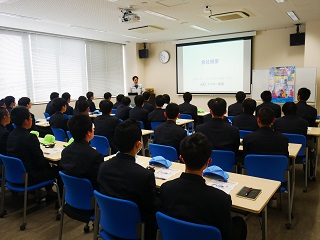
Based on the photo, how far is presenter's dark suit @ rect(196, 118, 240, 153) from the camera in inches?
126

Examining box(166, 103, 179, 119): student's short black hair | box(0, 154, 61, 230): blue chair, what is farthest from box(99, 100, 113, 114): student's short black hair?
box(0, 154, 61, 230): blue chair

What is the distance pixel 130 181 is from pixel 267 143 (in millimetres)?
1757

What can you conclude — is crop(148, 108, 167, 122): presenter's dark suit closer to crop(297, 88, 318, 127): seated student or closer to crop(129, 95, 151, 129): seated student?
crop(129, 95, 151, 129): seated student

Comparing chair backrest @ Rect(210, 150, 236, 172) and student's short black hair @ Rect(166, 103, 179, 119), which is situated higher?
student's short black hair @ Rect(166, 103, 179, 119)

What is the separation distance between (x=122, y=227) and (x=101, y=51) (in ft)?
29.4

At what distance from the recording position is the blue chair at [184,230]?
4.64 ft

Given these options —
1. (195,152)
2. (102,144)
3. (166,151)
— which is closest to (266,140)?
(166,151)

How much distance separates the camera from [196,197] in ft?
5.00

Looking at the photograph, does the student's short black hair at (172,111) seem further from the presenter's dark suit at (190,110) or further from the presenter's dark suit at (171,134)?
the presenter's dark suit at (190,110)

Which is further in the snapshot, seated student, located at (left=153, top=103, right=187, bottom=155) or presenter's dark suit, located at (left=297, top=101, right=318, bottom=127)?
presenter's dark suit, located at (left=297, top=101, right=318, bottom=127)

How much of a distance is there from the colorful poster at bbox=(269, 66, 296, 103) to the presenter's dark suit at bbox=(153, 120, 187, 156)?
5.46 m

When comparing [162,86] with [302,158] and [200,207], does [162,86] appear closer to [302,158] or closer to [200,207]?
[302,158]

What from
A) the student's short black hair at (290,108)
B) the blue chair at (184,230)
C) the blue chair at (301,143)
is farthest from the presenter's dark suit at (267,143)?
the blue chair at (184,230)

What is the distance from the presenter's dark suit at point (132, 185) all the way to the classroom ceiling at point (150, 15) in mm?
3859
